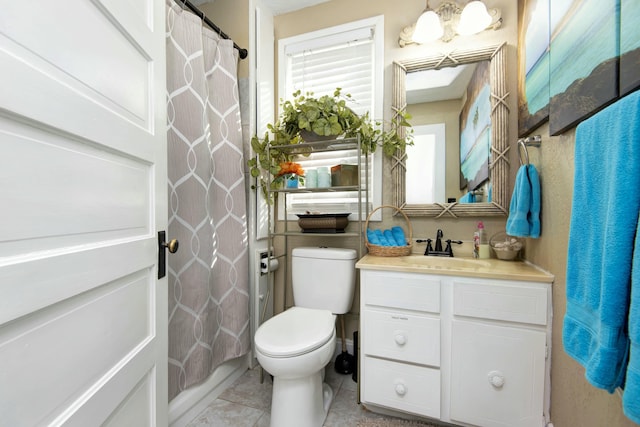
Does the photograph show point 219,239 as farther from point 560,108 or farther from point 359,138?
point 560,108

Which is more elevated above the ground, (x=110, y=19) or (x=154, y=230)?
(x=110, y=19)

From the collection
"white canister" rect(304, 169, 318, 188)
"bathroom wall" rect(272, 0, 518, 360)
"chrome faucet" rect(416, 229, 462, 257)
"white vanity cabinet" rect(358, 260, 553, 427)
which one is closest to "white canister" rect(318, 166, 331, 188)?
"white canister" rect(304, 169, 318, 188)

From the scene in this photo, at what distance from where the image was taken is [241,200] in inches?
67.9

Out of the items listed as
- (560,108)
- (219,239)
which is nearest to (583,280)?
(560,108)

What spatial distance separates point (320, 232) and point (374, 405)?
0.99 meters

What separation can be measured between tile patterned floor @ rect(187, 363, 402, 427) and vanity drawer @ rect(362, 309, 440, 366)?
367 millimetres

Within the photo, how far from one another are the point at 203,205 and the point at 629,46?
5.34 feet

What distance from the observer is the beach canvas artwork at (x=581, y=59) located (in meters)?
0.74

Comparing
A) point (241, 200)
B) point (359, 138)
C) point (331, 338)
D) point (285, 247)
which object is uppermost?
point (359, 138)

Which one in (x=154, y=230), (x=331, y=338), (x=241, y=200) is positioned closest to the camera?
(x=154, y=230)

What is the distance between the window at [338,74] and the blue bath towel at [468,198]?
1.68ft

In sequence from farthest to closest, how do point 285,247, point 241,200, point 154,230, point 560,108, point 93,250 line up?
point 285,247
point 241,200
point 560,108
point 154,230
point 93,250

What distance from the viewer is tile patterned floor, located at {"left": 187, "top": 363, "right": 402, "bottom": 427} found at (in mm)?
1387

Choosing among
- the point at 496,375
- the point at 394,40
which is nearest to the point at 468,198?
the point at 496,375
